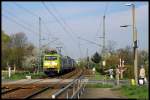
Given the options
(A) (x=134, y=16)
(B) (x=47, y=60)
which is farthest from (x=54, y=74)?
(A) (x=134, y=16)

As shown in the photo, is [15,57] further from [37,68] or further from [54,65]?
[54,65]

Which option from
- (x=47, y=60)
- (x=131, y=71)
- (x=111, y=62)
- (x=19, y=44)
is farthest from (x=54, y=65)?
(x=19, y=44)

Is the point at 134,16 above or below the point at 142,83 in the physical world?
above

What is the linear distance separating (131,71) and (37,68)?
27.1 m

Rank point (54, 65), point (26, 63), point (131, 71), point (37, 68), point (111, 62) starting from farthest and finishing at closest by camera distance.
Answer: point (26, 63), point (37, 68), point (111, 62), point (54, 65), point (131, 71)

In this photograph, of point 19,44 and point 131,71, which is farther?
point 19,44

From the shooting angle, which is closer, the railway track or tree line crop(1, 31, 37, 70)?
the railway track

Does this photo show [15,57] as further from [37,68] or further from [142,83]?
[142,83]

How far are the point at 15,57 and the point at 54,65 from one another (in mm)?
26588

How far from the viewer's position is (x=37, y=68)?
8019cm

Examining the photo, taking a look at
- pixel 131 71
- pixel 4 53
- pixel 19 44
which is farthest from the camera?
pixel 19 44

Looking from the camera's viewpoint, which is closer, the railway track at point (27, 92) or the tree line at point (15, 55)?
the railway track at point (27, 92)

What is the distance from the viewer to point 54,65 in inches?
2650

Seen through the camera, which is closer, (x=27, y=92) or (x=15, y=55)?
(x=27, y=92)
